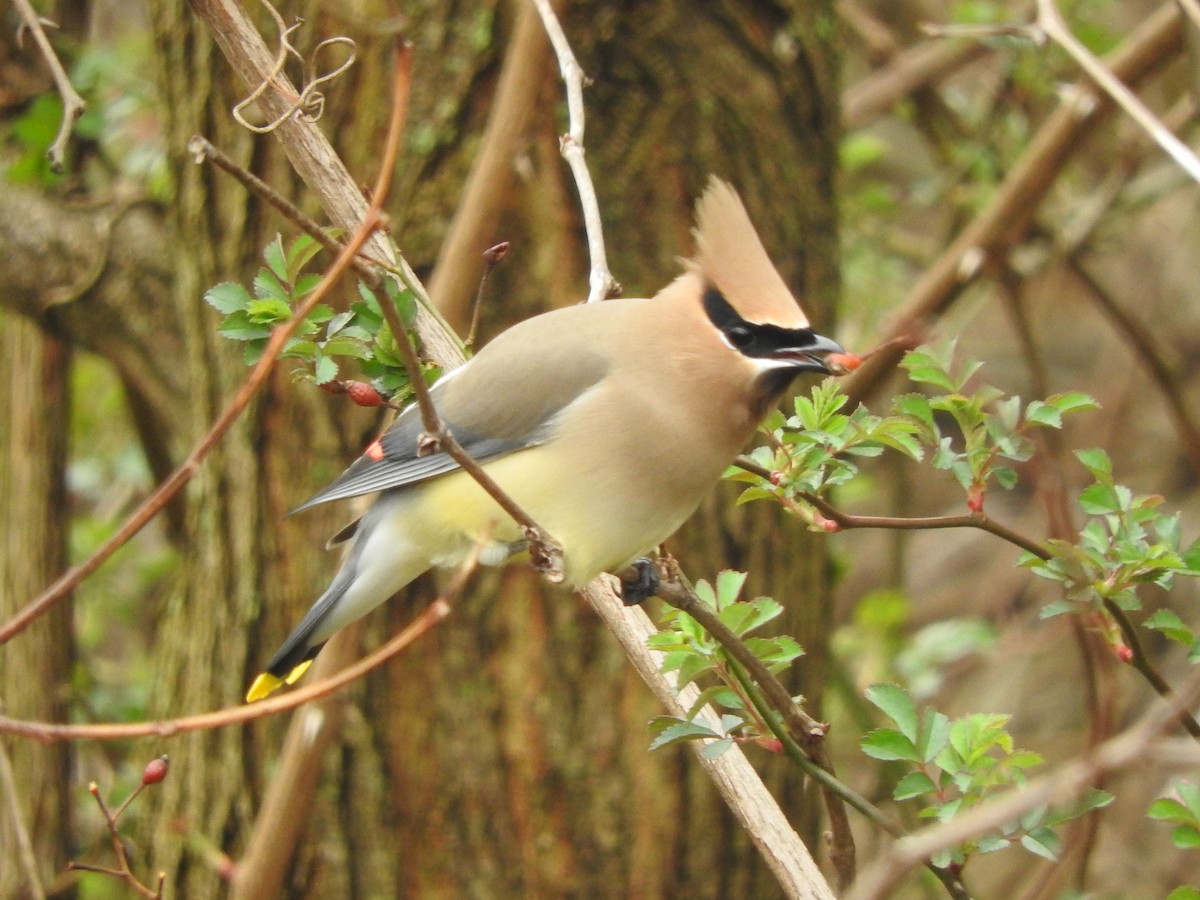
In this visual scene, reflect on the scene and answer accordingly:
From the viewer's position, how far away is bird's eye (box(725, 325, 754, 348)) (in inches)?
102

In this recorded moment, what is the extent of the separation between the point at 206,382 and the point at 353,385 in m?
1.52

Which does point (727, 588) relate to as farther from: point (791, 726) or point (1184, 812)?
point (1184, 812)

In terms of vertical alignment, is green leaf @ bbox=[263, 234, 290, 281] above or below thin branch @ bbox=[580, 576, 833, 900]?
above

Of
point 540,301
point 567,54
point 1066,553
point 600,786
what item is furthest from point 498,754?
point 1066,553

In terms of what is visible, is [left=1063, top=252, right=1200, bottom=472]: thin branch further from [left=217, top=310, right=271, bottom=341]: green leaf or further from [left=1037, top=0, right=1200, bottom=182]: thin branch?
[left=217, top=310, right=271, bottom=341]: green leaf

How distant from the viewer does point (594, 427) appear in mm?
2695

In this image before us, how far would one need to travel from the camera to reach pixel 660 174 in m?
3.53

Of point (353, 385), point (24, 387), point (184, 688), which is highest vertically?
point (24, 387)

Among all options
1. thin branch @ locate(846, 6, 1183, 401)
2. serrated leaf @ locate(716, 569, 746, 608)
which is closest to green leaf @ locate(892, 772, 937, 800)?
serrated leaf @ locate(716, 569, 746, 608)

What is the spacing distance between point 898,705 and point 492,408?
3.49 feet

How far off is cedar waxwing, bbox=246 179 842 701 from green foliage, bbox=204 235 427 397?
417mm

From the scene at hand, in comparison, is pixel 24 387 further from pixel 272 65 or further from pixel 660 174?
pixel 272 65

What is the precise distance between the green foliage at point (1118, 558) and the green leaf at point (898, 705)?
216 millimetres

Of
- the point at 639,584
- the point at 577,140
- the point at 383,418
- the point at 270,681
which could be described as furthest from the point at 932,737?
the point at 383,418
